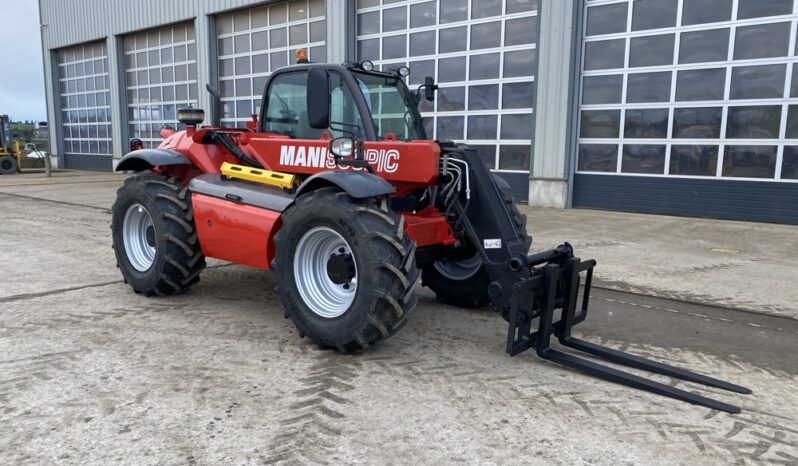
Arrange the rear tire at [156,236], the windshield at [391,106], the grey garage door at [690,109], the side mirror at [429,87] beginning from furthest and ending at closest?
the grey garage door at [690,109] < the side mirror at [429,87] < the rear tire at [156,236] < the windshield at [391,106]

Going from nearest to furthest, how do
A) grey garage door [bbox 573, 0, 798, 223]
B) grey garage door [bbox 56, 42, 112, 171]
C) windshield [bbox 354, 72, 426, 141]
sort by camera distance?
1. windshield [bbox 354, 72, 426, 141]
2. grey garage door [bbox 573, 0, 798, 223]
3. grey garage door [bbox 56, 42, 112, 171]

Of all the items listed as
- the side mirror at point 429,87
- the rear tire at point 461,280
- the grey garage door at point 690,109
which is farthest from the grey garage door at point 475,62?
the rear tire at point 461,280

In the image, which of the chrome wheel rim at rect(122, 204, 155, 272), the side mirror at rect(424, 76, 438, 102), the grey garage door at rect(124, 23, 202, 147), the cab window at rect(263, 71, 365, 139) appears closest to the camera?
the cab window at rect(263, 71, 365, 139)

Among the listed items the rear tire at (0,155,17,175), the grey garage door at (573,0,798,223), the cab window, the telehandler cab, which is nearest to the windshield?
the telehandler cab

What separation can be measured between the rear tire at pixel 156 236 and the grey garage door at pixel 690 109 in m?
10.1

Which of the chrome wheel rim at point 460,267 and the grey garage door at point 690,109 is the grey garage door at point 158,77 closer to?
the grey garage door at point 690,109

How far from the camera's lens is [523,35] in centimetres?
1358

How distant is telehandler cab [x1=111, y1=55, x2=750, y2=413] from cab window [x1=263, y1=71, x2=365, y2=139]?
0.05ft

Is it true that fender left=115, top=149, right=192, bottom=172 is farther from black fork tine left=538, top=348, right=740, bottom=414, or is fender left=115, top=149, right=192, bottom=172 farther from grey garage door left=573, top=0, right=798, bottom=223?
grey garage door left=573, top=0, right=798, bottom=223

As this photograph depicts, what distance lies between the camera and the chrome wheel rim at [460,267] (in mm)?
5285

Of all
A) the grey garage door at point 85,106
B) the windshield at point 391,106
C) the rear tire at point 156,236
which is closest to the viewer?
the windshield at point 391,106

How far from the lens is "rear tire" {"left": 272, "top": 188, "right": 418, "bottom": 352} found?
380cm

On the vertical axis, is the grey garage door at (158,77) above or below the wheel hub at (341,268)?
above

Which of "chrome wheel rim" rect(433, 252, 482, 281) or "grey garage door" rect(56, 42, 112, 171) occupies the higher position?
"grey garage door" rect(56, 42, 112, 171)
